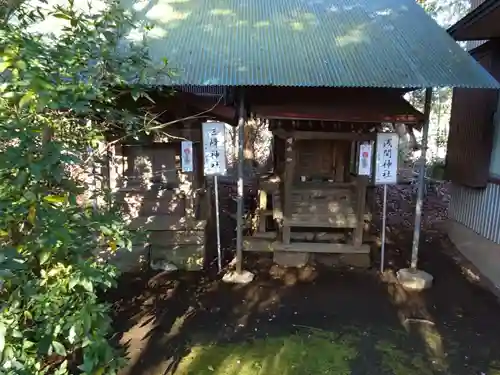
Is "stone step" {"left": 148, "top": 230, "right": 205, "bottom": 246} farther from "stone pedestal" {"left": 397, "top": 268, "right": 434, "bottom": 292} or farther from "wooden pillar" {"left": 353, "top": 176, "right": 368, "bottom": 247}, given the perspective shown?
"stone pedestal" {"left": 397, "top": 268, "right": 434, "bottom": 292}

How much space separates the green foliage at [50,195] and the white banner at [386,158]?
4.11 metres

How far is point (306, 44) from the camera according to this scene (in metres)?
5.52

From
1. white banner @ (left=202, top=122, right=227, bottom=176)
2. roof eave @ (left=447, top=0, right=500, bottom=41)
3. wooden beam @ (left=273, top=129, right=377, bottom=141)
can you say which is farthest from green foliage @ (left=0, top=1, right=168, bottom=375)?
roof eave @ (left=447, top=0, right=500, bottom=41)

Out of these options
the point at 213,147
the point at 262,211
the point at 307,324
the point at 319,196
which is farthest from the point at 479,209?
the point at 213,147

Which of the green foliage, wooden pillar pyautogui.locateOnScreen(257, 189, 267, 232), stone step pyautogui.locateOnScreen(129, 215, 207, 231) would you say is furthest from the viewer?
wooden pillar pyautogui.locateOnScreen(257, 189, 267, 232)

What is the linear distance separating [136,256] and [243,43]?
363 cm

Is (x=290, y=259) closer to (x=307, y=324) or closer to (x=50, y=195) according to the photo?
(x=307, y=324)

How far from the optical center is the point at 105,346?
2270mm

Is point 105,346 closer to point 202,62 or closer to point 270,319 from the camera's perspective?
point 270,319

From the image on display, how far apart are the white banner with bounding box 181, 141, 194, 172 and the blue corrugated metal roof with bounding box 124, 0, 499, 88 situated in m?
1.14

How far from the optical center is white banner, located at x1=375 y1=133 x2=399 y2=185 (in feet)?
18.6

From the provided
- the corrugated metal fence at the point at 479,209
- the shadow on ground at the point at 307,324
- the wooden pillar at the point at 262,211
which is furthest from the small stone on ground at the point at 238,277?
the corrugated metal fence at the point at 479,209

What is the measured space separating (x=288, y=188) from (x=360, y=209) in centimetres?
121

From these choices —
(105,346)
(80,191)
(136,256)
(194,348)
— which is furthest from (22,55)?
(136,256)
